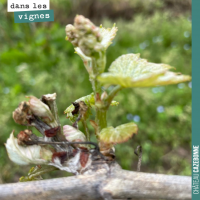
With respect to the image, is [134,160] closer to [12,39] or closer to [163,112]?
[163,112]

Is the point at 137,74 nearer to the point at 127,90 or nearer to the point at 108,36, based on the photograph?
the point at 108,36

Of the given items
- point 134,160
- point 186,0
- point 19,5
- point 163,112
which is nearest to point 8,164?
point 134,160

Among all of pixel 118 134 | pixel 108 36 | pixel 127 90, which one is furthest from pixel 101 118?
pixel 127 90

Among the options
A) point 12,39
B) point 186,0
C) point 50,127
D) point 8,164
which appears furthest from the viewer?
point 186,0

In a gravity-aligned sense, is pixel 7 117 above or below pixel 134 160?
above

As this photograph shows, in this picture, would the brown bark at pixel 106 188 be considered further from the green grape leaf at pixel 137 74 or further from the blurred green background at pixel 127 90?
the blurred green background at pixel 127 90

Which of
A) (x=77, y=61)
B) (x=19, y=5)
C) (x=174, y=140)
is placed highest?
(x=19, y=5)
